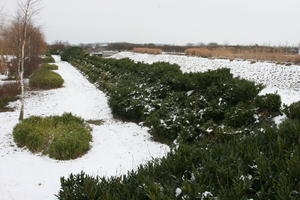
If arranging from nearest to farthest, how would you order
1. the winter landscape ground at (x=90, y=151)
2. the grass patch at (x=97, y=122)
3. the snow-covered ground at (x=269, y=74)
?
the winter landscape ground at (x=90, y=151) < the grass patch at (x=97, y=122) < the snow-covered ground at (x=269, y=74)

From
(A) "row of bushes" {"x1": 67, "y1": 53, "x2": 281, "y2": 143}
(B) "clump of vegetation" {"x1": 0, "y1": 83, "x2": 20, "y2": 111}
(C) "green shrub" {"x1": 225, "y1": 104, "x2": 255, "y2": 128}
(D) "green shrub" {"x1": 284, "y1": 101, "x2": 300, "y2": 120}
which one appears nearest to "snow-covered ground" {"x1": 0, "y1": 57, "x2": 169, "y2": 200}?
(A) "row of bushes" {"x1": 67, "y1": 53, "x2": 281, "y2": 143}

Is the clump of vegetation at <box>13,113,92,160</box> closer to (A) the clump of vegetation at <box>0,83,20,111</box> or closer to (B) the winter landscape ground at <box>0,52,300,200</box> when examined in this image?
(B) the winter landscape ground at <box>0,52,300,200</box>

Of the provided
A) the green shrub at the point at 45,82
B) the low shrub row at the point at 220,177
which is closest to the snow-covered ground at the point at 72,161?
the low shrub row at the point at 220,177

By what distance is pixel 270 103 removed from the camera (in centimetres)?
564

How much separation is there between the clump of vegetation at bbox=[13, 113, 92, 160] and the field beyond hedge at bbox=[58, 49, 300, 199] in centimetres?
214

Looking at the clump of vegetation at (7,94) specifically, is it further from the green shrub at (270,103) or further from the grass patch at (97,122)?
the green shrub at (270,103)

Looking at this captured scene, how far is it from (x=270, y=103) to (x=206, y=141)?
2.52m

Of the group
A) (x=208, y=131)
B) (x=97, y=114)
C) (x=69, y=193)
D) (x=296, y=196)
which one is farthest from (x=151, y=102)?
(x=296, y=196)

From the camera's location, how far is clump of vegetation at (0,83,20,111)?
1123cm

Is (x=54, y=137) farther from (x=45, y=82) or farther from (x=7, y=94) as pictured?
(x=45, y=82)

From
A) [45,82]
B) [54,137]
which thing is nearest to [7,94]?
[45,82]

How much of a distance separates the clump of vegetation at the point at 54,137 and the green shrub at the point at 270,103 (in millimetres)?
4455

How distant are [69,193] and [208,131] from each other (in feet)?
13.1

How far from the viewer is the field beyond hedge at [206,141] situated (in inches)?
96.0
